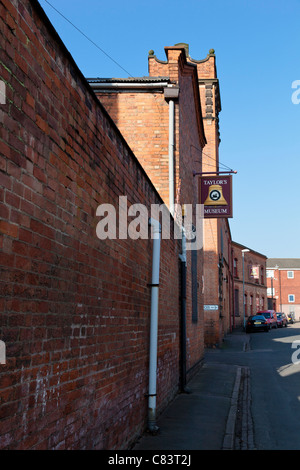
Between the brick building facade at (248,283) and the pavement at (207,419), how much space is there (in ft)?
101

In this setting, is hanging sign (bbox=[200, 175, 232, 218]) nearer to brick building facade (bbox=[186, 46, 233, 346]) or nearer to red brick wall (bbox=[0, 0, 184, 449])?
red brick wall (bbox=[0, 0, 184, 449])

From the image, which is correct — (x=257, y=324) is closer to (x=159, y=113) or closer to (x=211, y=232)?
(x=211, y=232)

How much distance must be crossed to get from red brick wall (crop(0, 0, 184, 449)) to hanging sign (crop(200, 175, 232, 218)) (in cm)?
801

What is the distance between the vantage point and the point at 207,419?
7.85 metres

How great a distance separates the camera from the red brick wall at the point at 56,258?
8.88 feet

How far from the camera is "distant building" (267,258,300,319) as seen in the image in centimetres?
7169

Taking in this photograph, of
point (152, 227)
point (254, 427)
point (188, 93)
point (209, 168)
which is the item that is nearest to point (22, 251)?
point (152, 227)

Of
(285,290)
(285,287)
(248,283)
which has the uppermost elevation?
(285,287)

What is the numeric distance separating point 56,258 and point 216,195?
10.6 m

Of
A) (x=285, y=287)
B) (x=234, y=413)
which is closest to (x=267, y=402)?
(x=234, y=413)

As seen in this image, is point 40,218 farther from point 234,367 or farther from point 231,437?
point 234,367
